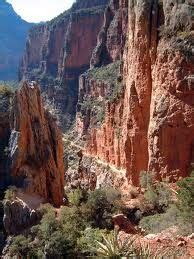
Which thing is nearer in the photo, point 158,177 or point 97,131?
point 158,177

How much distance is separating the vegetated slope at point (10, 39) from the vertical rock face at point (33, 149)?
132930mm

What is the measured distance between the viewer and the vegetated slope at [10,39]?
167 metres

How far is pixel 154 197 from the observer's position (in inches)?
1265

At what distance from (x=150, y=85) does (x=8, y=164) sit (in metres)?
14.9

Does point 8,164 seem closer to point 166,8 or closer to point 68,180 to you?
point 166,8

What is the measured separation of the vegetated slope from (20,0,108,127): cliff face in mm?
40717

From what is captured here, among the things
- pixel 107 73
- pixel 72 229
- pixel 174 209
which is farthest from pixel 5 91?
pixel 107 73

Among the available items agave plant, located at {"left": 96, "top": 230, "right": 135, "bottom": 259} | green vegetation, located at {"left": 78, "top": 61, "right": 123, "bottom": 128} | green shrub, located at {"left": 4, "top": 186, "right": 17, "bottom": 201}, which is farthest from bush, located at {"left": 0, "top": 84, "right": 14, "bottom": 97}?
green vegetation, located at {"left": 78, "top": 61, "right": 123, "bottom": 128}

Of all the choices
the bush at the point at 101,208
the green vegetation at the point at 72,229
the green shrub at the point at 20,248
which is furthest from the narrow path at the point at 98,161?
the green shrub at the point at 20,248

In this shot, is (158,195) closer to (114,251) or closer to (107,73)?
(114,251)

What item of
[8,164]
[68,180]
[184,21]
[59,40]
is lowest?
[68,180]

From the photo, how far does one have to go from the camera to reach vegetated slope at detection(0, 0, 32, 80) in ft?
548

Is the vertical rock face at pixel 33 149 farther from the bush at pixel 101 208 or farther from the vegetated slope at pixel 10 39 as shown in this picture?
the vegetated slope at pixel 10 39

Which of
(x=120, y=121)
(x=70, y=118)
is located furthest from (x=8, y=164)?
(x=70, y=118)
